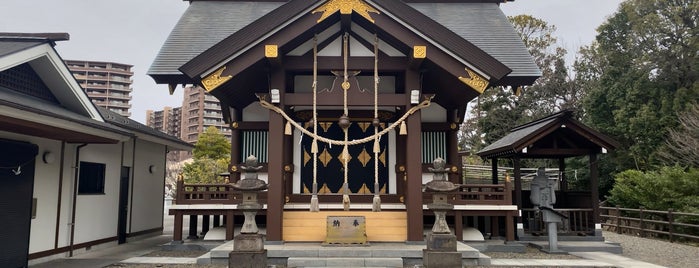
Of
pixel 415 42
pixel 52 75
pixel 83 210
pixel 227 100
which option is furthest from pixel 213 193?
pixel 415 42

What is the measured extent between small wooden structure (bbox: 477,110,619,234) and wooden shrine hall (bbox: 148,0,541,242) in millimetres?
1281

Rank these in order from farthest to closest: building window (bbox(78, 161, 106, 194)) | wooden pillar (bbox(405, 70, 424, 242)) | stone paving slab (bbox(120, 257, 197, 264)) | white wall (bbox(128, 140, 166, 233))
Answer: white wall (bbox(128, 140, 166, 233))
building window (bbox(78, 161, 106, 194))
wooden pillar (bbox(405, 70, 424, 242))
stone paving slab (bbox(120, 257, 197, 264))

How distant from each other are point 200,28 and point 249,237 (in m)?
8.37

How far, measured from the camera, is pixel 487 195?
1052 centimetres

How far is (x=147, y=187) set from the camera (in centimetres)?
1399

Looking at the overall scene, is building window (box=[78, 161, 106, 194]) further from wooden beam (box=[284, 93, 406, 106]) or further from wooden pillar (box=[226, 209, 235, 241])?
wooden beam (box=[284, 93, 406, 106])

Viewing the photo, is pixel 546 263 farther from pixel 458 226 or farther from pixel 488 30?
pixel 488 30

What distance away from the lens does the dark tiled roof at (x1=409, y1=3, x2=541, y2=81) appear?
38.6 feet

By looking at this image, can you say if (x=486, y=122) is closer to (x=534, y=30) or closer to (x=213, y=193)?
(x=534, y=30)

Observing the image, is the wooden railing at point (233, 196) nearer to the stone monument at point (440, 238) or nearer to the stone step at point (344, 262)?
the stone monument at point (440, 238)

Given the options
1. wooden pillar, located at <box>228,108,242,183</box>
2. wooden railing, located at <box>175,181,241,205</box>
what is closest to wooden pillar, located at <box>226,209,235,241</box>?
wooden railing, located at <box>175,181,241,205</box>

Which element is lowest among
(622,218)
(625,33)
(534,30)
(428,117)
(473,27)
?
(622,218)

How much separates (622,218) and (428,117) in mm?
9264

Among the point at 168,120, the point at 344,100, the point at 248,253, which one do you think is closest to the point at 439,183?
the point at 344,100
